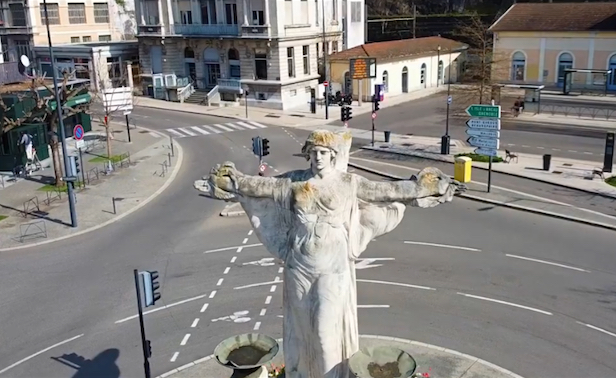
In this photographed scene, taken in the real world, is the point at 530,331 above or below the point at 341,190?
below

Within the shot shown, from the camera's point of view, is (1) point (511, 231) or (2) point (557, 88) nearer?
(1) point (511, 231)

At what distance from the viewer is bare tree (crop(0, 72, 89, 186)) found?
2986 centimetres

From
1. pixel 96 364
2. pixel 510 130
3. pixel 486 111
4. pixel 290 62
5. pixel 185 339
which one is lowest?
pixel 96 364

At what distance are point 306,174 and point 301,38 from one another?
155 feet

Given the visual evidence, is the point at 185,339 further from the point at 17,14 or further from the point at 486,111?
the point at 17,14

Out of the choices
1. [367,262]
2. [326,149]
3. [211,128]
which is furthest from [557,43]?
[326,149]

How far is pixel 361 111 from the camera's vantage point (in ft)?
168

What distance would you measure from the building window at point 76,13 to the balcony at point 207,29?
1840 cm

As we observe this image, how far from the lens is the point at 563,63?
58.9 metres

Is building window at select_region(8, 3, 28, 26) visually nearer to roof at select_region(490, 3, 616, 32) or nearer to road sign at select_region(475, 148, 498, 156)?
roof at select_region(490, 3, 616, 32)

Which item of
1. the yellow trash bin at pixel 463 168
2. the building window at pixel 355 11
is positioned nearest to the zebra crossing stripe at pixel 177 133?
the yellow trash bin at pixel 463 168

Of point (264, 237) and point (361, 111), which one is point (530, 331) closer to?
point (264, 237)

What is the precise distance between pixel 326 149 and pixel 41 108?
89.7ft

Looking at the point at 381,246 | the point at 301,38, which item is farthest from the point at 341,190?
the point at 301,38
